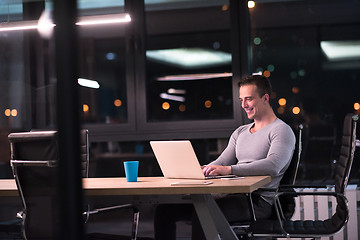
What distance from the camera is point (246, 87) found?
328cm

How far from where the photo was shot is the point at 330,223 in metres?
2.81

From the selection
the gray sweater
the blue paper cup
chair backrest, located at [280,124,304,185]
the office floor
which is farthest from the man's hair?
the office floor

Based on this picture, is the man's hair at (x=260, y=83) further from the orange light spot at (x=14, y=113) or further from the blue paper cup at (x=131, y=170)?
the orange light spot at (x=14, y=113)

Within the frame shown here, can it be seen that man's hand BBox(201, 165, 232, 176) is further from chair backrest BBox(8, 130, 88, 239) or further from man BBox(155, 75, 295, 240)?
chair backrest BBox(8, 130, 88, 239)

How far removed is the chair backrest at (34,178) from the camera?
252 centimetres

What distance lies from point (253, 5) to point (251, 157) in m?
2.04

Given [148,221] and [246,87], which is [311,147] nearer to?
[148,221]

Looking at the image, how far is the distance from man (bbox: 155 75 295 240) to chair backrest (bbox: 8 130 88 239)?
75 centimetres

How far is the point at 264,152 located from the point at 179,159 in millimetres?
650

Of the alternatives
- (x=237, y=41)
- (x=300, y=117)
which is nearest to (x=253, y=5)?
(x=237, y=41)

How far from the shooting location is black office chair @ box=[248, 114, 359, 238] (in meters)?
2.64

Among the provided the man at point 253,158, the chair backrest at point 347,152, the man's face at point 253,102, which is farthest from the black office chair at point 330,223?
the man's face at point 253,102

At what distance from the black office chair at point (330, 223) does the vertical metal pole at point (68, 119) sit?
227cm

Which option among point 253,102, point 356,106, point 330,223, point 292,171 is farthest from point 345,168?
point 356,106
